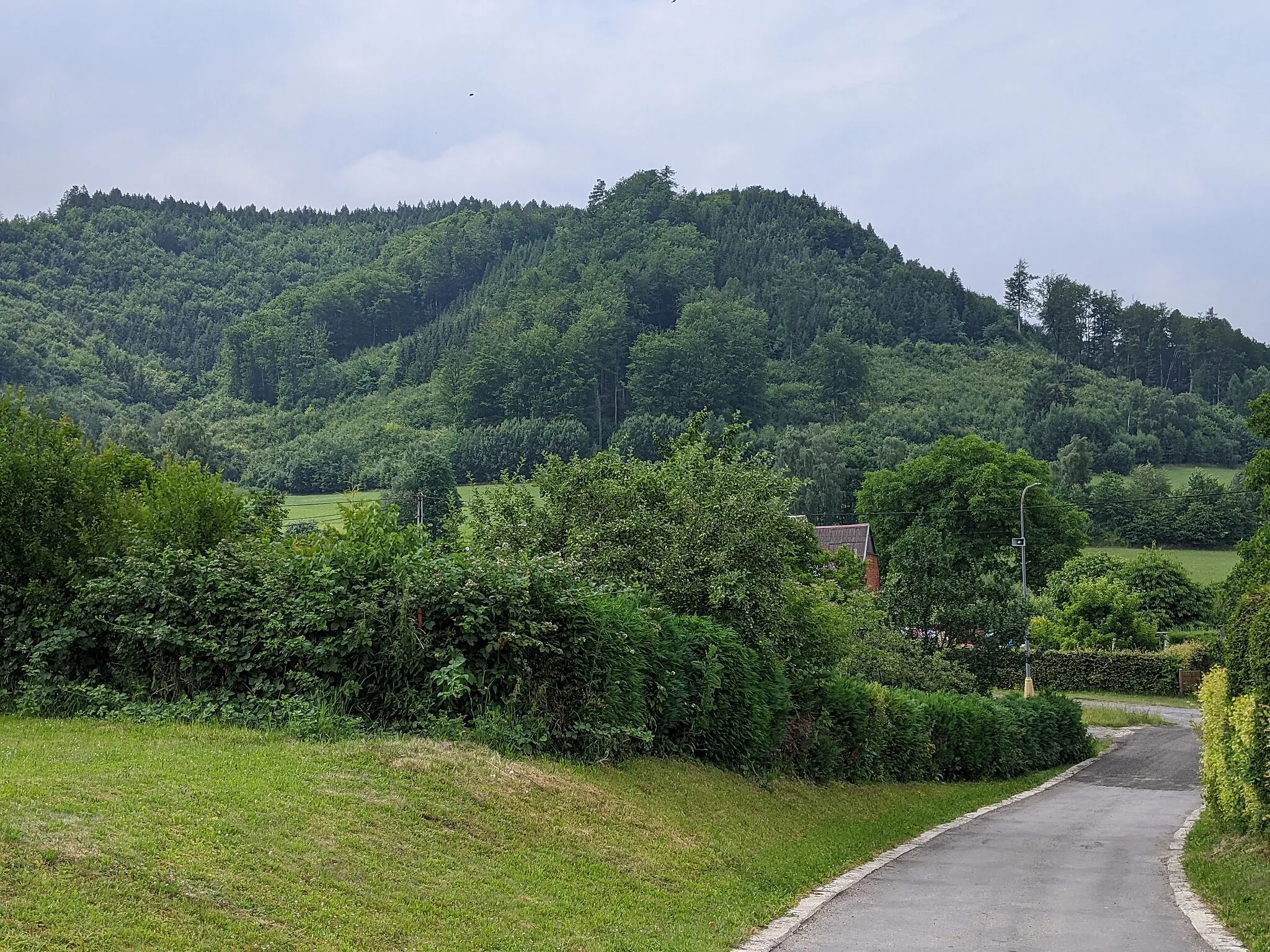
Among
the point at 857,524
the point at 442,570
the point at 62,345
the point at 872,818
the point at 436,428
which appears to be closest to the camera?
the point at 442,570

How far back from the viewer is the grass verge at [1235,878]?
1061cm

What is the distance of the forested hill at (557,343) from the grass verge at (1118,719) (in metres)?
47.7

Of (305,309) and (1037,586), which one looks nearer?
(1037,586)

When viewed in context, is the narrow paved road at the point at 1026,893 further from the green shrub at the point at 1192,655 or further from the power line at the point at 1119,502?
the power line at the point at 1119,502

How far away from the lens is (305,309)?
6004 inches

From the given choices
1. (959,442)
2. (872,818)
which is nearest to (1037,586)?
(959,442)

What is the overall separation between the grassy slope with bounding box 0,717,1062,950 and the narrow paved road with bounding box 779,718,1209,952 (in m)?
0.97

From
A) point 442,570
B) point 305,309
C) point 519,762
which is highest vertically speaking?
point 305,309

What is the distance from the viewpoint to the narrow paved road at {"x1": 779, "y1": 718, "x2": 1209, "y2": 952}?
34.1ft

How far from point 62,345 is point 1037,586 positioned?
10164cm

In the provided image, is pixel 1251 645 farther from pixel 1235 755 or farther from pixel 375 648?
pixel 375 648

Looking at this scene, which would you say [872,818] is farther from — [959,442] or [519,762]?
A: [959,442]

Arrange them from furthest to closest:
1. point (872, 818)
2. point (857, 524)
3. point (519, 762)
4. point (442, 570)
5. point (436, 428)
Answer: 1. point (436, 428)
2. point (857, 524)
3. point (872, 818)
4. point (442, 570)
5. point (519, 762)

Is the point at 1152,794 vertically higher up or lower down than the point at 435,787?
lower down
